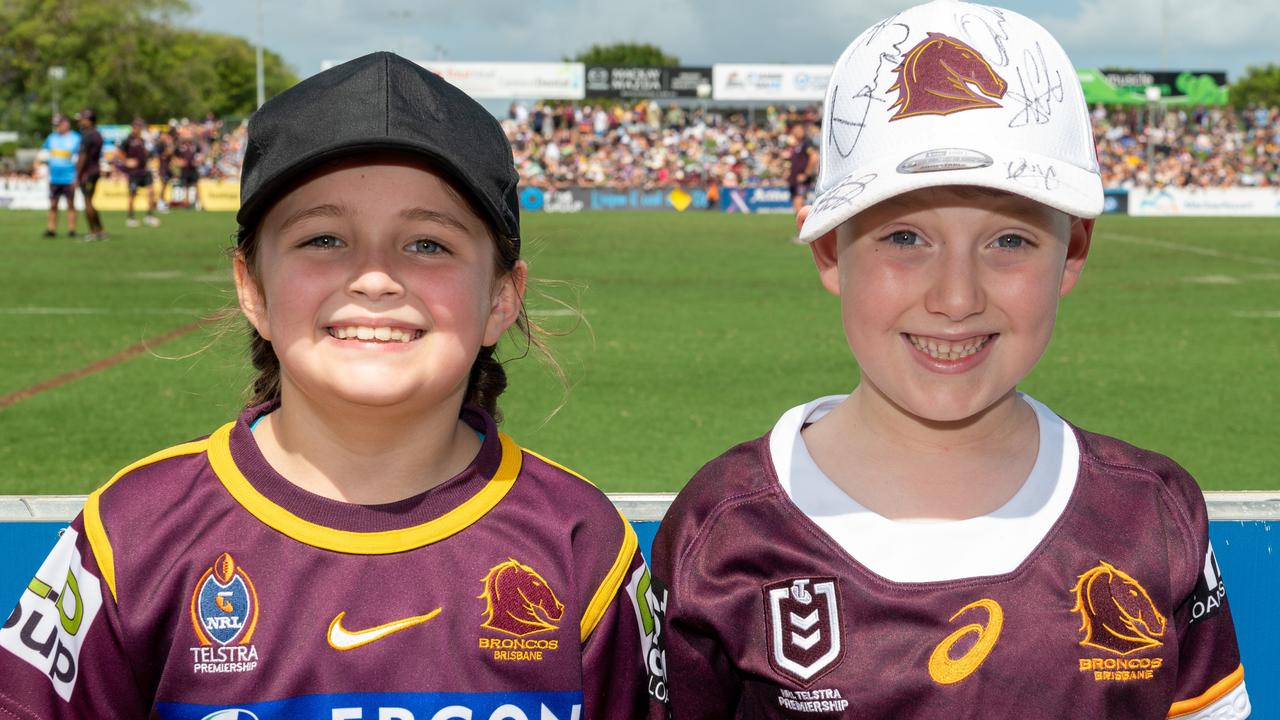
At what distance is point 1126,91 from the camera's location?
5422 cm

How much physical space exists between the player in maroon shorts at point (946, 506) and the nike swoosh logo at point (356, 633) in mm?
421

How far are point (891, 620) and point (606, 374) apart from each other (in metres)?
6.24

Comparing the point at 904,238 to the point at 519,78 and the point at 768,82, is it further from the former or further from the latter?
the point at 519,78

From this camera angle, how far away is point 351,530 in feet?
6.59

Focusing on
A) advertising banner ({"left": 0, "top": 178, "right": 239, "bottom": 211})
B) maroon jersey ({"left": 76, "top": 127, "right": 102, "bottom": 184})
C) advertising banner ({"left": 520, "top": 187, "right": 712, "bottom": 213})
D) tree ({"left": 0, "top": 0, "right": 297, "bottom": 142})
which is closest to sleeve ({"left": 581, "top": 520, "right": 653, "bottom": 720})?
maroon jersey ({"left": 76, "top": 127, "right": 102, "bottom": 184})

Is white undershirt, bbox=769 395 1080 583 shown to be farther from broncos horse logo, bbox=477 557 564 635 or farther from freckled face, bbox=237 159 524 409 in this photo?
freckled face, bbox=237 159 524 409

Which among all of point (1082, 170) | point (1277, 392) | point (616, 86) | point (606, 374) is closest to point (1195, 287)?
point (1277, 392)

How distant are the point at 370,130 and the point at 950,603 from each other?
3.63ft

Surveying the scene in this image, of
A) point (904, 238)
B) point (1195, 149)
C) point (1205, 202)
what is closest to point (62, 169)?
point (904, 238)

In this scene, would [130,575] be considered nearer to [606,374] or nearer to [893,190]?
[893,190]

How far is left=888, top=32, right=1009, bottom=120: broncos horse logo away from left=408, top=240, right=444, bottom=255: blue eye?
72 cm

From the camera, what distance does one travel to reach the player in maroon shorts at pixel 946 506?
1959 millimetres

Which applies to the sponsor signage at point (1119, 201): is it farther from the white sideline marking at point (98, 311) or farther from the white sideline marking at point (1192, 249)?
the white sideline marking at point (98, 311)

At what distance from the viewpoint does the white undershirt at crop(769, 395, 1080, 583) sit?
2.01 metres
